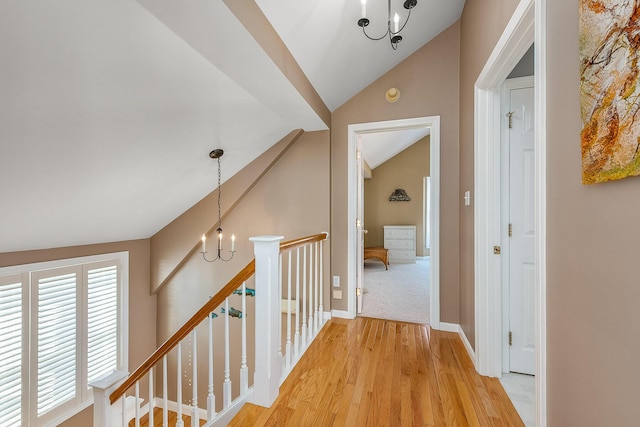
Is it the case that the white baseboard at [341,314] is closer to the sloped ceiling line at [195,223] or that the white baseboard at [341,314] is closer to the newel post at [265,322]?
the newel post at [265,322]

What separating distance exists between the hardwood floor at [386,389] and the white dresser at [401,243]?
13.0 feet

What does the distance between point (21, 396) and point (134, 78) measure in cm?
298

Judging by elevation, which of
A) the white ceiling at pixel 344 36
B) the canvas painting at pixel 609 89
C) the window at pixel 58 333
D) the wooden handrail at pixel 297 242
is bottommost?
the window at pixel 58 333

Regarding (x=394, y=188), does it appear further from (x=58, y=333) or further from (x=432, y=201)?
(x=58, y=333)

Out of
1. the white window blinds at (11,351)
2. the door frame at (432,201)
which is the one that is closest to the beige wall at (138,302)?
the white window blinds at (11,351)

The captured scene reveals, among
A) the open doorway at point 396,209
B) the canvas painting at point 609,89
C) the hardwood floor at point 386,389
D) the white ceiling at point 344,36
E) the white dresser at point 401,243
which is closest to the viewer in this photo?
the canvas painting at point 609,89

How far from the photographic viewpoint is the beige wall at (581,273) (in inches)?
26.4

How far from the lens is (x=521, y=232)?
6.06 ft

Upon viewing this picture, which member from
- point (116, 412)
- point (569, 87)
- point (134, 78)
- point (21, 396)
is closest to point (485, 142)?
point (569, 87)

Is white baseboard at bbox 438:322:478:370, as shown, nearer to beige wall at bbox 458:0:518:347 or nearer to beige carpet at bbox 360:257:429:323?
beige wall at bbox 458:0:518:347

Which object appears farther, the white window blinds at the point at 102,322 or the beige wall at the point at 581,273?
the white window blinds at the point at 102,322

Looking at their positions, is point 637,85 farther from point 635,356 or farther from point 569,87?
point 635,356

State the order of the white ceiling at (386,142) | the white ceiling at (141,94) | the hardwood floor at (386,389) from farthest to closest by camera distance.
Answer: the white ceiling at (386,142)
the hardwood floor at (386,389)
the white ceiling at (141,94)

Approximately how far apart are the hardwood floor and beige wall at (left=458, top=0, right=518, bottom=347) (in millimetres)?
365
